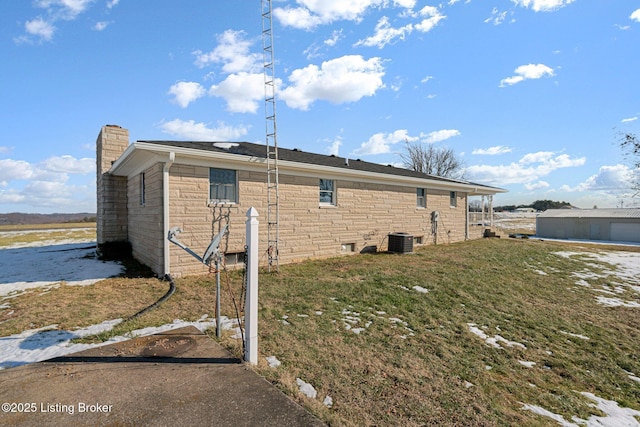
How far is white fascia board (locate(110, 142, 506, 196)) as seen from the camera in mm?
7301

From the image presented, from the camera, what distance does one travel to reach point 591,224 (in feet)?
101

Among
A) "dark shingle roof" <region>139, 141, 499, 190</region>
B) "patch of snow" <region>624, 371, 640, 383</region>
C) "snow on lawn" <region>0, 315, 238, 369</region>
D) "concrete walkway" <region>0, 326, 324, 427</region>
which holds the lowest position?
"patch of snow" <region>624, 371, 640, 383</region>

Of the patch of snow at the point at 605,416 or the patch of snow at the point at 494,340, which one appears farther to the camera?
the patch of snow at the point at 494,340

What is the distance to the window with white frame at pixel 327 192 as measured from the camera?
10.9 meters

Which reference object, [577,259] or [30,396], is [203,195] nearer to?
[30,396]

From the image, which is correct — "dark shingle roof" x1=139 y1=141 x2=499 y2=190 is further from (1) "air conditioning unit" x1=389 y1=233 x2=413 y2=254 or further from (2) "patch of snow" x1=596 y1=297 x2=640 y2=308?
(2) "patch of snow" x1=596 y1=297 x2=640 y2=308

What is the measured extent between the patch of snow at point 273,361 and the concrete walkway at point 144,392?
366mm

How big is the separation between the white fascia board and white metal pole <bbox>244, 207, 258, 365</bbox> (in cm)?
487

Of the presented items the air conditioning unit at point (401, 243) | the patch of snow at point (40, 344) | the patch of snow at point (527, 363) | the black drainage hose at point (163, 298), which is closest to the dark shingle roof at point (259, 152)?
the air conditioning unit at point (401, 243)

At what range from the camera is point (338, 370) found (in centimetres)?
361

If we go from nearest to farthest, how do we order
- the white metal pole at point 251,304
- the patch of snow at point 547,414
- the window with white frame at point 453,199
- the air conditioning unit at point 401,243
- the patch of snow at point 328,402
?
the patch of snow at point 328,402
the patch of snow at point 547,414
the white metal pole at point 251,304
the air conditioning unit at point 401,243
the window with white frame at point 453,199

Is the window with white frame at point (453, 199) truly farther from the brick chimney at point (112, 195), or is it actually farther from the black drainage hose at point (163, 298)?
the brick chimney at point (112, 195)

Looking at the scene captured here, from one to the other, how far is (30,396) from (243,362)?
6.35 feet

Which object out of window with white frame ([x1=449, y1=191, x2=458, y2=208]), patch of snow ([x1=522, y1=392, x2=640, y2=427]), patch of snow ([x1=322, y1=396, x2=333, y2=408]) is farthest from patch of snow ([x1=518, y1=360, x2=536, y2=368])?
window with white frame ([x1=449, y1=191, x2=458, y2=208])
